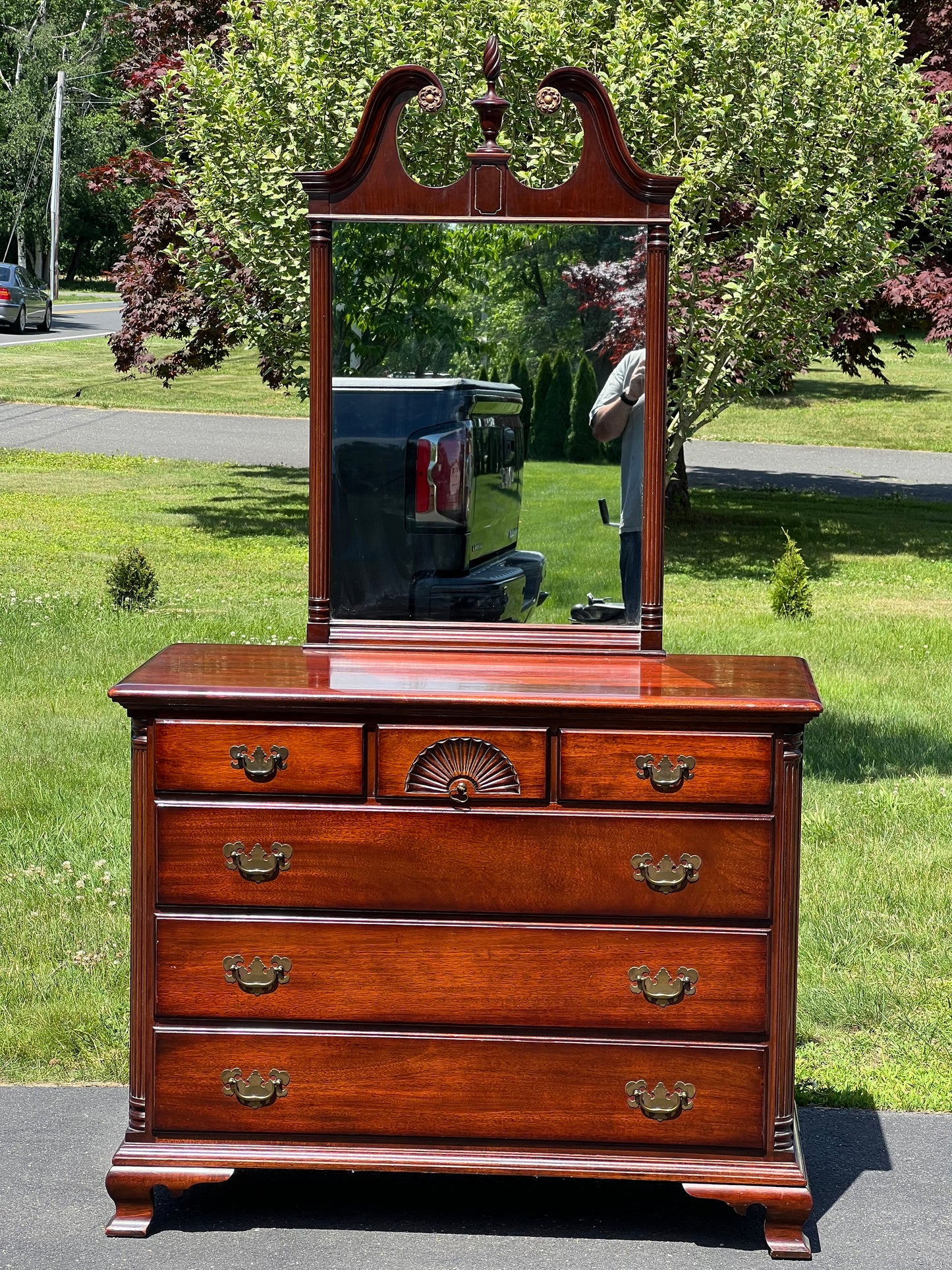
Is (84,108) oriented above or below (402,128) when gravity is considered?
above

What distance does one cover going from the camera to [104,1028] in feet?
15.2

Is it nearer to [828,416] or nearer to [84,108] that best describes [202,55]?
[828,416]

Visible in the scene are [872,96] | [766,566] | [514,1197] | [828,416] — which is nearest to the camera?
[514,1197]

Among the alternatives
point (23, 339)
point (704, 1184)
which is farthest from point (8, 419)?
point (704, 1184)

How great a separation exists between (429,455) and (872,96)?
5794mm

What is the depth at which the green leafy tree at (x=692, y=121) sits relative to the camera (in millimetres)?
8305

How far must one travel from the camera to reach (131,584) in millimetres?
10766

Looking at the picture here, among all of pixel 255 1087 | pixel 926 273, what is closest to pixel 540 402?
pixel 255 1087

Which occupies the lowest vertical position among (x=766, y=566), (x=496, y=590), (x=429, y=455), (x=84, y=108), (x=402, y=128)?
(x=766, y=566)

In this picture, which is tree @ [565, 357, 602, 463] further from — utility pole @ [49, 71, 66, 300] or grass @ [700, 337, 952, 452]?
utility pole @ [49, 71, 66, 300]

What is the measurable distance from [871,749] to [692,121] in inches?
139

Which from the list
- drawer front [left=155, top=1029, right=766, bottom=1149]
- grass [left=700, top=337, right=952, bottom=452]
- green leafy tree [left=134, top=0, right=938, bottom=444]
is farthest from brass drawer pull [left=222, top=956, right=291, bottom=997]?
grass [left=700, top=337, right=952, bottom=452]

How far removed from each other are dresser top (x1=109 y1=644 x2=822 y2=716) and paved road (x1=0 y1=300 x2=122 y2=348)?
102 ft

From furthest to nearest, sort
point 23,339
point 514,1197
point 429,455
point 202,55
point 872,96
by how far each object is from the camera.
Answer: point 23,339 < point 202,55 < point 872,96 < point 429,455 < point 514,1197
